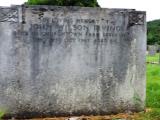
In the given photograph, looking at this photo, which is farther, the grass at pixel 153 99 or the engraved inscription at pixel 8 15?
the grass at pixel 153 99

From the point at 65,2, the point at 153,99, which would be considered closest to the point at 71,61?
the point at 65,2

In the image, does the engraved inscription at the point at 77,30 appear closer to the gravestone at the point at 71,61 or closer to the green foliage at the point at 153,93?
the gravestone at the point at 71,61

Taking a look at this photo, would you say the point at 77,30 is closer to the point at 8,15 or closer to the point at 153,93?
the point at 8,15

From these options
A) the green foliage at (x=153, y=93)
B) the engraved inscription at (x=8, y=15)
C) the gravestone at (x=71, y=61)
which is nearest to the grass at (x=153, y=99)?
the green foliage at (x=153, y=93)

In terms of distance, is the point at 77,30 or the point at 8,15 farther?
the point at 77,30

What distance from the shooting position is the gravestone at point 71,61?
26.9 feet

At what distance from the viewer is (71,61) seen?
8461 mm

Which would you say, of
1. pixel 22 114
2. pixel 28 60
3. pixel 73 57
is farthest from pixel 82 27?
pixel 22 114

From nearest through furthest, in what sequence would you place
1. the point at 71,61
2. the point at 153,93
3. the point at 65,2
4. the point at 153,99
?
the point at 71,61 < the point at 65,2 < the point at 153,99 < the point at 153,93

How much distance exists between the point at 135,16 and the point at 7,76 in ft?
8.20

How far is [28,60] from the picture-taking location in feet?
27.0

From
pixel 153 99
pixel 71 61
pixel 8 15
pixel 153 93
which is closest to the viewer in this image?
pixel 8 15

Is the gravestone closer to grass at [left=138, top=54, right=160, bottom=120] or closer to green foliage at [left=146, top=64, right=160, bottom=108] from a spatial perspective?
grass at [left=138, top=54, right=160, bottom=120]

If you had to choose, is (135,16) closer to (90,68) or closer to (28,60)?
(90,68)
